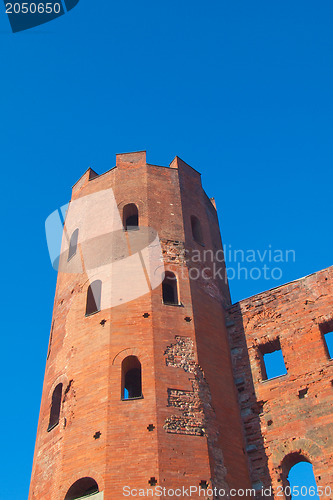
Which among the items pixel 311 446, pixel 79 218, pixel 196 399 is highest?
pixel 79 218

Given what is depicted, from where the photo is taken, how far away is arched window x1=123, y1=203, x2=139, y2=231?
58.0 ft

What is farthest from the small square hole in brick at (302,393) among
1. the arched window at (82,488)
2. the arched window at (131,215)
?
the arched window at (131,215)

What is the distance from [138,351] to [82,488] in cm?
328

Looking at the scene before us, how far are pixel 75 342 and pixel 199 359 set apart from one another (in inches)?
130

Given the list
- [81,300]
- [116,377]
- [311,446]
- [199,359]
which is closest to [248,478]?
[311,446]

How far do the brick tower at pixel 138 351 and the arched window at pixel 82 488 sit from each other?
0.04 meters

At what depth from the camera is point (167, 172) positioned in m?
18.9

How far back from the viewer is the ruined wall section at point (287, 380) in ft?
44.3

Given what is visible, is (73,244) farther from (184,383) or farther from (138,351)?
(184,383)

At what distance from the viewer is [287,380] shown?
14.8 metres

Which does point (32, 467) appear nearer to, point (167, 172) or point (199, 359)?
point (199, 359)

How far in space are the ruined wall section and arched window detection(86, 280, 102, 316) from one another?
12.8 ft

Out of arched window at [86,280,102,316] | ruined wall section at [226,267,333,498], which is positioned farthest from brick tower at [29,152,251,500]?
ruined wall section at [226,267,333,498]

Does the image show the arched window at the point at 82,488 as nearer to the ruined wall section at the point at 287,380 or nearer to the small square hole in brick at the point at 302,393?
the ruined wall section at the point at 287,380
